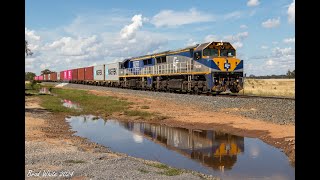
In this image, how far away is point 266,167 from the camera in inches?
380

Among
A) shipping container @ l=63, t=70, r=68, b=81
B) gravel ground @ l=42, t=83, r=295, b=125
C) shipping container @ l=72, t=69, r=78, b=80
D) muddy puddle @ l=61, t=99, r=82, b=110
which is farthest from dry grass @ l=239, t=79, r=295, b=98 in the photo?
shipping container @ l=63, t=70, r=68, b=81

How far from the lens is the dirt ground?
12.7 m

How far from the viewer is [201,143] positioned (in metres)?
13.1

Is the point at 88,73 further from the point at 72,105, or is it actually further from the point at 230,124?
the point at 230,124

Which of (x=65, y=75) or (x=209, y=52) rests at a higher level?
(x=209, y=52)

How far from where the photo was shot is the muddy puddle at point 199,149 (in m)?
9.41

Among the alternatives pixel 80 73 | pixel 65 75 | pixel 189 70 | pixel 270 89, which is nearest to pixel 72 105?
pixel 189 70

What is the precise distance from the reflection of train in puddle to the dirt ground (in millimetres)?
894

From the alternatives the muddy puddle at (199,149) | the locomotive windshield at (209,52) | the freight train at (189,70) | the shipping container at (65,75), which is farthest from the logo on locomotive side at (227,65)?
the shipping container at (65,75)

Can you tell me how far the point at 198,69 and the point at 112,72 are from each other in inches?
1137

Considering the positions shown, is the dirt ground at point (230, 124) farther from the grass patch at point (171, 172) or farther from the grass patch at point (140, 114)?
the grass patch at point (171, 172)

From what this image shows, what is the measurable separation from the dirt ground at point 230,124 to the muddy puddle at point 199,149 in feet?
1.60
